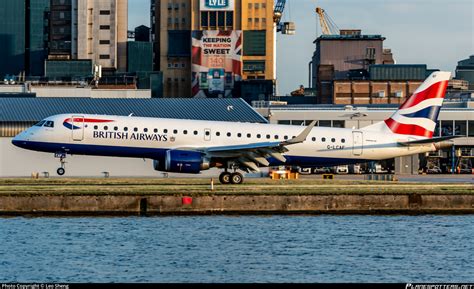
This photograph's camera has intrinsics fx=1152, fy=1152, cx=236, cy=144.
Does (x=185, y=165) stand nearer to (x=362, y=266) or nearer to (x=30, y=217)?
(x=30, y=217)

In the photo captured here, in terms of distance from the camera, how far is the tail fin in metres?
85.2

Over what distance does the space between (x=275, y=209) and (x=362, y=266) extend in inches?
722

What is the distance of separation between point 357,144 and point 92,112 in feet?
122

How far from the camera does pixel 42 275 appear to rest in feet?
146

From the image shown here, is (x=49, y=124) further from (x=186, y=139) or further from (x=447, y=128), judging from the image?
(x=447, y=128)

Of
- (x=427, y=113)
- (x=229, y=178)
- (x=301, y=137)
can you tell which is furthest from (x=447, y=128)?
(x=301, y=137)

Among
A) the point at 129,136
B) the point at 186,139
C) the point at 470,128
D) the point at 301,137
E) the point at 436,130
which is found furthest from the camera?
the point at 470,128

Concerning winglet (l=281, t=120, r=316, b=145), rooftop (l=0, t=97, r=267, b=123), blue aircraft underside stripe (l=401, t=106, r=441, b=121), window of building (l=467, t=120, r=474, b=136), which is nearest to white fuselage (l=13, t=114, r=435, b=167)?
blue aircraft underside stripe (l=401, t=106, r=441, b=121)

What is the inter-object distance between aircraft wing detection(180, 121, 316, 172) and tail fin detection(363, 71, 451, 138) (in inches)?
401

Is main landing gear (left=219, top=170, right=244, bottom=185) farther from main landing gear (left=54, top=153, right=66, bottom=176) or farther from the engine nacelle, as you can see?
main landing gear (left=54, top=153, right=66, bottom=176)

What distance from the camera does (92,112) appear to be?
11156 centimetres

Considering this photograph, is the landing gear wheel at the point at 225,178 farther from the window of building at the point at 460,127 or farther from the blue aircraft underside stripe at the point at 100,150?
the window of building at the point at 460,127

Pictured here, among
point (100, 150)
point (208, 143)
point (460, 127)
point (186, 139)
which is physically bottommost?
point (460, 127)

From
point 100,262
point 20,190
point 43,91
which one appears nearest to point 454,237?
point 100,262
